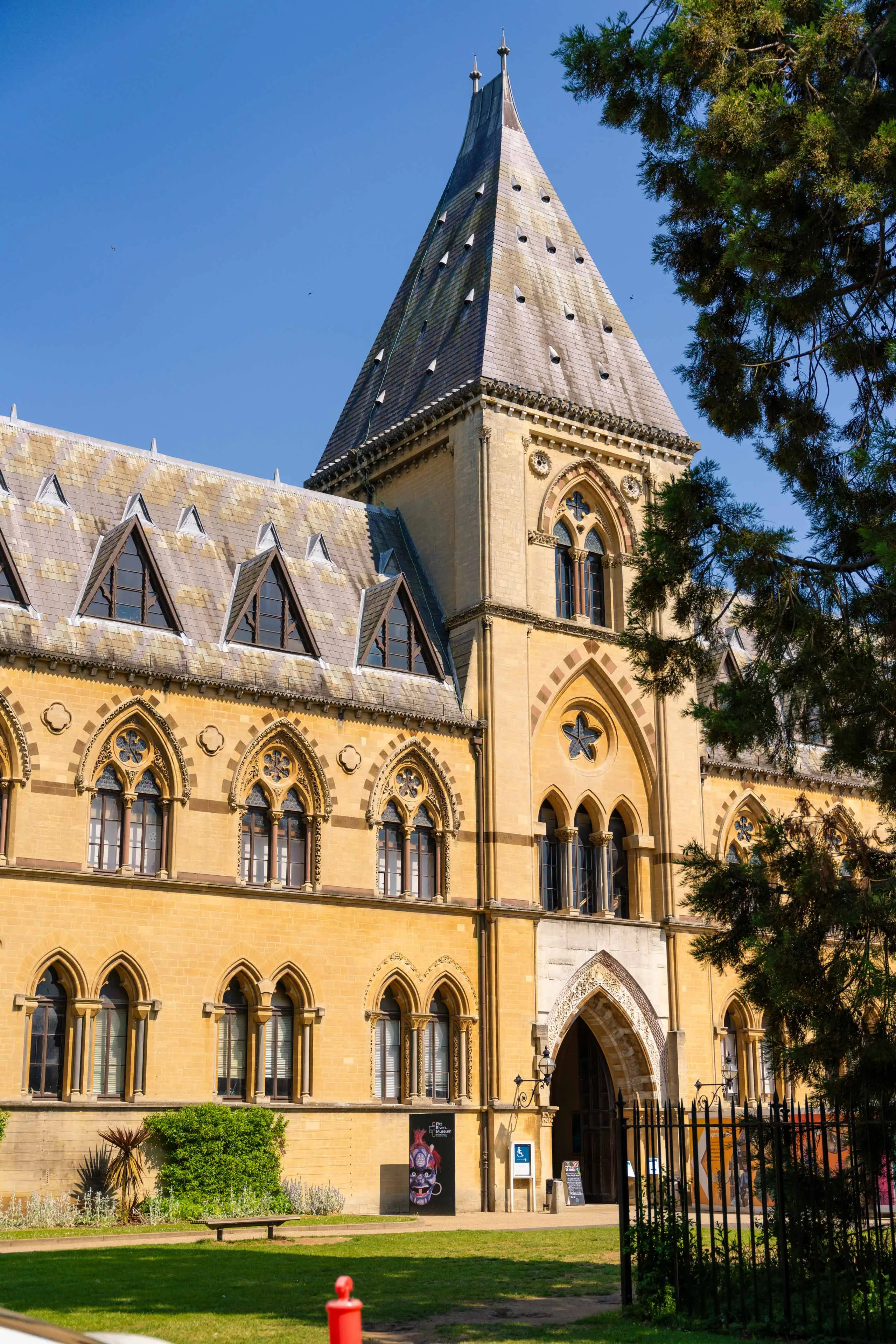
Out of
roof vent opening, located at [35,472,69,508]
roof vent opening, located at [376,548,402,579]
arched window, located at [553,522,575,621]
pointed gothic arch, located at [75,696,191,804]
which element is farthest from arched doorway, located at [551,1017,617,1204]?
roof vent opening, located at [35,472,69,508]

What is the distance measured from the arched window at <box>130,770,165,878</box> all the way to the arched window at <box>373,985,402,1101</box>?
574 centimetres

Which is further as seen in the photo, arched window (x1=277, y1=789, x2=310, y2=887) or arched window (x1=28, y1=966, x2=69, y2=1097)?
arched window (x1=277, y1=789, x2=310, y2=887)

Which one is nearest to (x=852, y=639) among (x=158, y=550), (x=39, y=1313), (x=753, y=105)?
(x=753, y=105)

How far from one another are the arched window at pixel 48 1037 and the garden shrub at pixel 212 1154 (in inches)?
76.2

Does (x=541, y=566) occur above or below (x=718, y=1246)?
above

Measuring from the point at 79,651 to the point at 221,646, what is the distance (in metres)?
3.34

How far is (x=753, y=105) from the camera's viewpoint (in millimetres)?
14312

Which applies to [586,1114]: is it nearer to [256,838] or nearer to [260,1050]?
[260,1050]

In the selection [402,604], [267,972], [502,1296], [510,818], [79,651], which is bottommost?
[502,1296]

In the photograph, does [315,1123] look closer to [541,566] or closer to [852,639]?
[541,566]

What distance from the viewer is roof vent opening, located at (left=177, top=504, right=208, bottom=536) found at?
3334 cm

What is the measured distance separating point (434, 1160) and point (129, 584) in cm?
1277

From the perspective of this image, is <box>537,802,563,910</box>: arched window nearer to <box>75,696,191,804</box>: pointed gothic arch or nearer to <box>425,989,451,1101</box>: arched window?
<box>425,989,451,1101</box>: arched window

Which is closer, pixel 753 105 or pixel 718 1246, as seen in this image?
pixel 753 105
